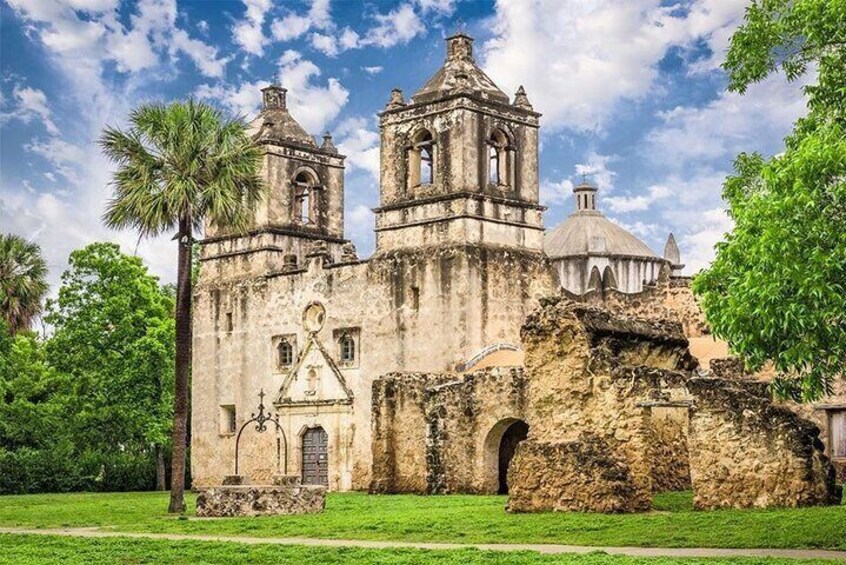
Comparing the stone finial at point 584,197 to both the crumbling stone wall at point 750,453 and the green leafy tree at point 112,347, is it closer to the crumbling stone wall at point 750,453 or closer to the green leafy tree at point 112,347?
the green leafy tree at point 112,347

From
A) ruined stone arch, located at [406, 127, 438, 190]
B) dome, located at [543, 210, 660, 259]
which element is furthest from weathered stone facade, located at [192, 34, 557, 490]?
dome, located at [543, 210, 660, 259]

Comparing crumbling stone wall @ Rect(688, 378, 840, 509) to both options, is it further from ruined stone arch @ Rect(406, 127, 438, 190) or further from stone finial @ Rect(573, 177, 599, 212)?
stone finial @ Rect(573, 177, 599, 212)

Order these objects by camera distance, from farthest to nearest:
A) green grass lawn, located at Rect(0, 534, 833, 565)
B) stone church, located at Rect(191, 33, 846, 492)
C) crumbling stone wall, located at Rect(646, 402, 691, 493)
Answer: stone church, located at Rect(191, 33, 846, 492), crumbling stone wall, located at Rect(646, 402, 691, 493), green grass lawn, located at Rect(0, 534, 833, 565)

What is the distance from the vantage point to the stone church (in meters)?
43.4

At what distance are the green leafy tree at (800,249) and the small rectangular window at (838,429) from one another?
17990 mm

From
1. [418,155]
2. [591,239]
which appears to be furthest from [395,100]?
[591,239]

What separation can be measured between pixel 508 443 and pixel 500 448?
0.42 meters

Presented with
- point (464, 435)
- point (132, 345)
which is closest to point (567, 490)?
point (464, 435)

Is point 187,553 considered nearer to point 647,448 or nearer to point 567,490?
point 567,490

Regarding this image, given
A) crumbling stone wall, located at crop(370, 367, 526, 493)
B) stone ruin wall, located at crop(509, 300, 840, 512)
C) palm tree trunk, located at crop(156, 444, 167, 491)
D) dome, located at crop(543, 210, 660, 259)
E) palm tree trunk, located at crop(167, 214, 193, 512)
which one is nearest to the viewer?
stone ruin wall, located at crop(509, 300, 840, 512)

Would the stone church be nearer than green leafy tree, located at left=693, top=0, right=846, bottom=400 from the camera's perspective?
No

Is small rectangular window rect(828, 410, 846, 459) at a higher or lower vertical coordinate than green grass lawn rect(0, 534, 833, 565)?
higher

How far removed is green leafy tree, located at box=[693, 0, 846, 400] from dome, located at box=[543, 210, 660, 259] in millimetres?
49624

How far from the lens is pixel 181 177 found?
31.5 meters
